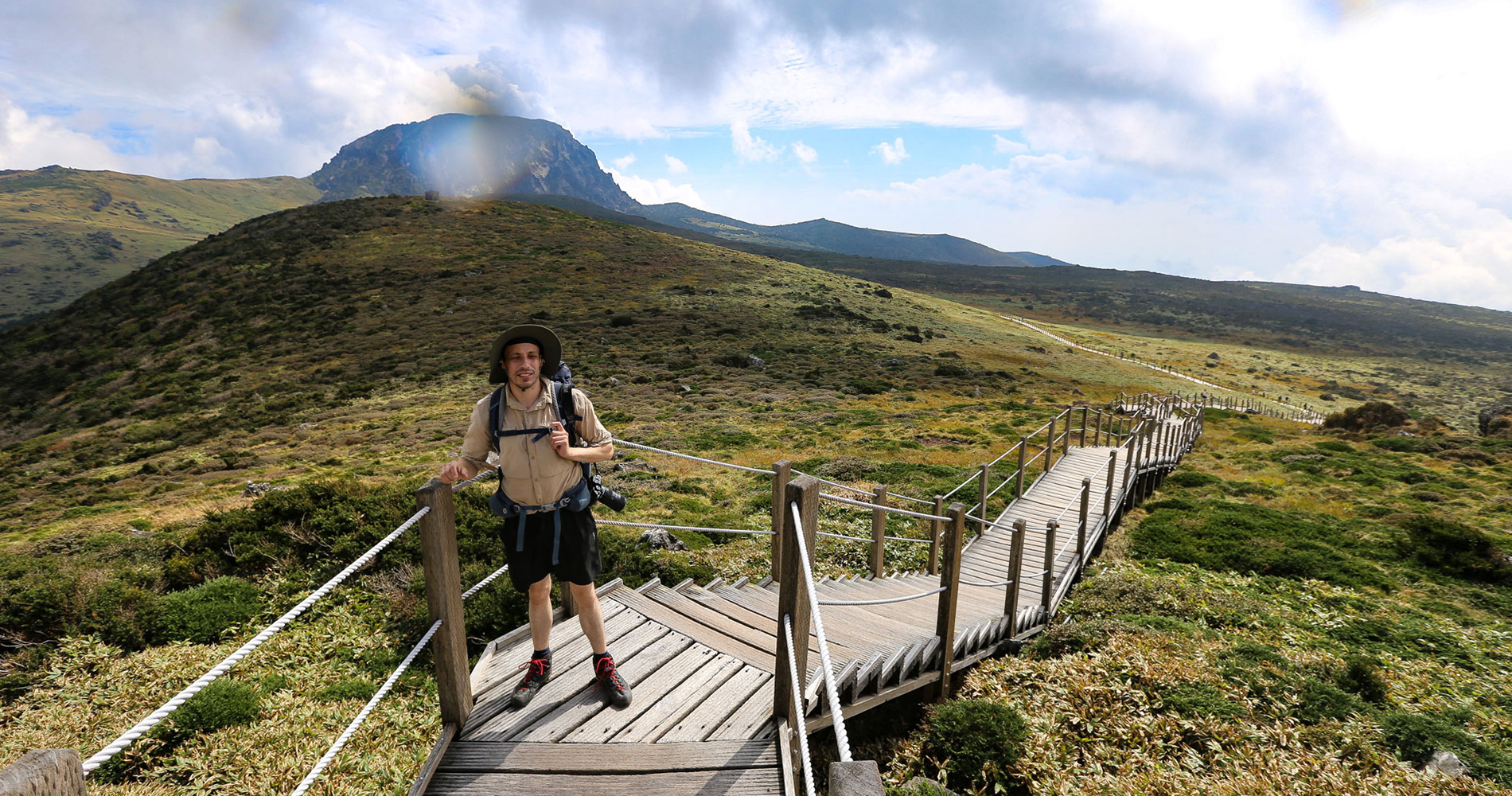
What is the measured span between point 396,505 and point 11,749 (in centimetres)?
410

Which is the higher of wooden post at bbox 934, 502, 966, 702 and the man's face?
the man's face

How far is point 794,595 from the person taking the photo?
3.46 metres

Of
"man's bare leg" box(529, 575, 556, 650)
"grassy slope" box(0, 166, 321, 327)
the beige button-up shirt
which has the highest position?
"grassy slope" box(0, 166, 321, 327)

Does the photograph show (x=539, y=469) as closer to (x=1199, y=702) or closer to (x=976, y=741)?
(x=976, y=741)

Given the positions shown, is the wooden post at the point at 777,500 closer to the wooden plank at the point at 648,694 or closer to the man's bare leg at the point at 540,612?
the wooden plank at the point at 648,694

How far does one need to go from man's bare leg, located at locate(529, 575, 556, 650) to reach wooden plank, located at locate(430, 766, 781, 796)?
0.81m

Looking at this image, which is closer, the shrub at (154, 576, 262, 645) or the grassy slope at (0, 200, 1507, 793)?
the grassy slope at (0, 200, 1507, 793)

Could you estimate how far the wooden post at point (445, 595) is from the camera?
3.14 m

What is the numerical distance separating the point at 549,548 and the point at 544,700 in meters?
1.02

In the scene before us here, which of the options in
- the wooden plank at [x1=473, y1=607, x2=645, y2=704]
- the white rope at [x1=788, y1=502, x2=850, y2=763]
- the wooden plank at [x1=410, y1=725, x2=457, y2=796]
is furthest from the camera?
the wooden plank at [x1=473, y1=607, x2=645, y2=704]

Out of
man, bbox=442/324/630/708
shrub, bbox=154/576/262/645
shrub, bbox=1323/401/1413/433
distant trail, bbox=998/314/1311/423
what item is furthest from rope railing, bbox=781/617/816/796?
distant trail, bbox=998/314/1311/423

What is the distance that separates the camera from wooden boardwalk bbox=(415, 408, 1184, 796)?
3256 mm

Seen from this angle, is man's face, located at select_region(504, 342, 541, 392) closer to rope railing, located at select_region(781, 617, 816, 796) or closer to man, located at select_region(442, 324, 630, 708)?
man, located at select_region(442, 324, 630, 708)

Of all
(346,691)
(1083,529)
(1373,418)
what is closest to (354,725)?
(346,691)
